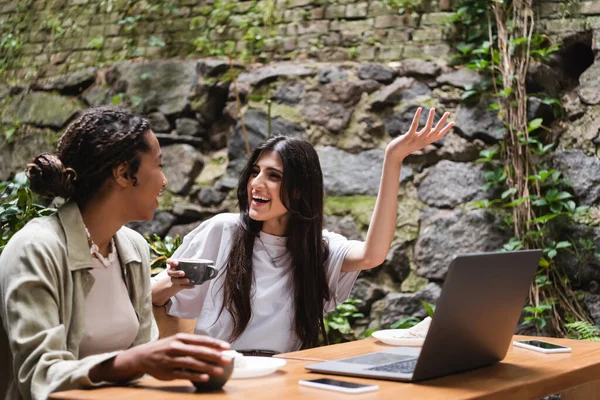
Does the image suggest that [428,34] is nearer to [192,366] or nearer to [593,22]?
[593,22]

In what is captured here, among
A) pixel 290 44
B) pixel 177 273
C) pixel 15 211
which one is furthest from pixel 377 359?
pixel 290 44

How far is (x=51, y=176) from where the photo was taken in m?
1.92

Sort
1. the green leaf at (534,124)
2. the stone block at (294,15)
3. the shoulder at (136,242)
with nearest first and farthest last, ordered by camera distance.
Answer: the shoulder at (136,242)
the green leaf at (534,124)
the stone block at (294,15)

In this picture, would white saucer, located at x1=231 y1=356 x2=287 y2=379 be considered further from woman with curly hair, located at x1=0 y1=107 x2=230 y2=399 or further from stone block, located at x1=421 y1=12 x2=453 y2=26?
stone block, located at x1=421 y1=12 x2=453 y2=26

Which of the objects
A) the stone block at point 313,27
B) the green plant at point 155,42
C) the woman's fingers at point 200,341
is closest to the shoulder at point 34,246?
the woman's fingers at point 200,341

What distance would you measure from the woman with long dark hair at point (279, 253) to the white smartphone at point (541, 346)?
0.62 m

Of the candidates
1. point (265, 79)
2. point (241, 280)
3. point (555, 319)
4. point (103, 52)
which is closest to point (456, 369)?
point (241, 280)

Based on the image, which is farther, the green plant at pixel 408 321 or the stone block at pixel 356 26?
the stone block at pixel 356 26

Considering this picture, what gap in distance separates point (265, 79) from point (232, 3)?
22.5 inches

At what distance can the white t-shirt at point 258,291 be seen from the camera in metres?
2.73

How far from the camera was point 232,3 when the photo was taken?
16.4 ft

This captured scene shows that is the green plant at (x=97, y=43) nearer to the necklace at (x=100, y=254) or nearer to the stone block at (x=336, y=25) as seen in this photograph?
the stone block at (x=336, y=25)

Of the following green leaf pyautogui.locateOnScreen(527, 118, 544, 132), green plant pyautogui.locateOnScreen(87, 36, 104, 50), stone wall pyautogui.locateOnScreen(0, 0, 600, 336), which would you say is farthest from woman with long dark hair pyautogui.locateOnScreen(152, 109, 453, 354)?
green plant pyautogui.locateOnScreen(87, 36, 104, 50)

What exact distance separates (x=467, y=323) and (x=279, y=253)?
117cm
